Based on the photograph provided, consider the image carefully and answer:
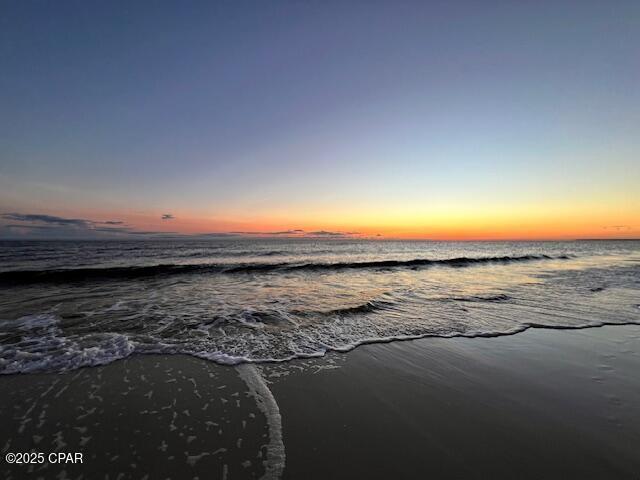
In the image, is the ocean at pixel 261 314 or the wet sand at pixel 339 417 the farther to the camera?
the ocean at pixel 261 314

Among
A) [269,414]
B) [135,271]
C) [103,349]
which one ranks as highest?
[269,414]

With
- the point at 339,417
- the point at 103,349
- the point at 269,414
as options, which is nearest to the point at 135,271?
the point at 103,349

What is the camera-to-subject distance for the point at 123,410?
383cm

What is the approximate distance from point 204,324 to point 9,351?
12.2 ft

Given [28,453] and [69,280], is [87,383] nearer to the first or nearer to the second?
[28,453]

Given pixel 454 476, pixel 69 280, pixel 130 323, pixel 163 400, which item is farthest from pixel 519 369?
pixel 69 280

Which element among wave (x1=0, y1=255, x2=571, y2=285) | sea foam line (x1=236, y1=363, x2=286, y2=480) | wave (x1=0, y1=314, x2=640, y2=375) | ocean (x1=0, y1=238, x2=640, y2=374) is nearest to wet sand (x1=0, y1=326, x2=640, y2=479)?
sea foam line (x1=236, y1=363, x2=286, y2=480)

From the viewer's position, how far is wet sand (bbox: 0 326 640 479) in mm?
2840

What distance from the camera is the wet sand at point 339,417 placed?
9.32 feet

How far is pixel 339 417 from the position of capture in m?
3.64

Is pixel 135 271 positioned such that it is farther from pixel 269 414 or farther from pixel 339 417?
pixel 339 417

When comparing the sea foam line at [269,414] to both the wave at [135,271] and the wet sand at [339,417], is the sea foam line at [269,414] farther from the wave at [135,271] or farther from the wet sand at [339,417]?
the wave at [135,271]

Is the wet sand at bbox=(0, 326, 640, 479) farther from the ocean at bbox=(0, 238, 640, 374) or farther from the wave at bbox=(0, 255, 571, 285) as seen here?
the wave at bbox=(0, 255, 571, 285)

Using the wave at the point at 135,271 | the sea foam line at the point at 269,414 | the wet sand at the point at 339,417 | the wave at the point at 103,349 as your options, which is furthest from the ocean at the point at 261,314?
the wet sand at the point at 339,417
